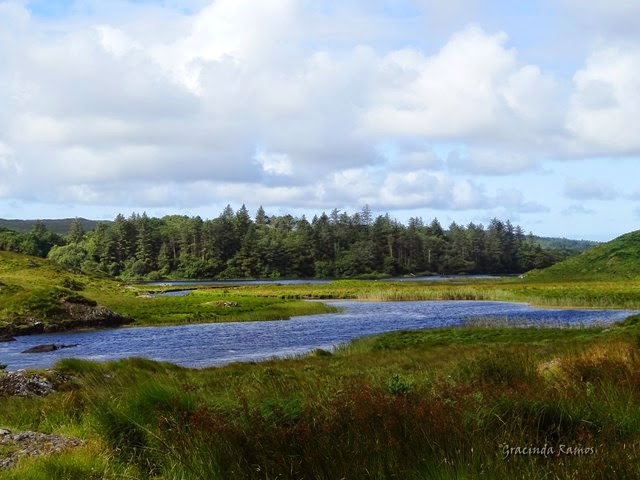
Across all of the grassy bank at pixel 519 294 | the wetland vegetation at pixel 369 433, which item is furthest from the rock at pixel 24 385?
the grassy bank at pixel 519 294

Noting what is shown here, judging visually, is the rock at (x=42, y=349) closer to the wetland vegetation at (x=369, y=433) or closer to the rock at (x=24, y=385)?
the rock at (x=24, y=385)

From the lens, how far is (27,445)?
9672 mm

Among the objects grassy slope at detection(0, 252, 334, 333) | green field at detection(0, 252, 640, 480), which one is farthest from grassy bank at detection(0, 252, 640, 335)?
green field at detection(0, 252, 640, 480)

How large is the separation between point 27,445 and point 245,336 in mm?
40173

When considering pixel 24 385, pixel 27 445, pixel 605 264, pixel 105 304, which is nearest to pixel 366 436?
pixel 27 445

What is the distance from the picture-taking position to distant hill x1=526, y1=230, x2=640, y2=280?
11637 centimetres

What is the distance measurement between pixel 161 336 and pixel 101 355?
410 inches

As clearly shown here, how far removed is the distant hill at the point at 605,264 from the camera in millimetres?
116369

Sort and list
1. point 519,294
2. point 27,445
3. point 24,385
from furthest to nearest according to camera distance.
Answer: point 519,294 < point 24,385 < point 27,445

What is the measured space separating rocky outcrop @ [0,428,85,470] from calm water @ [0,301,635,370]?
24.2 metres

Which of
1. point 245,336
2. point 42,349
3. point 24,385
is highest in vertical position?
point 24,385

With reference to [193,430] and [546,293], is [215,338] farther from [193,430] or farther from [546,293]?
[546,293]

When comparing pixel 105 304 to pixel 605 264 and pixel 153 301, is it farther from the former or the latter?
pixel 605 264

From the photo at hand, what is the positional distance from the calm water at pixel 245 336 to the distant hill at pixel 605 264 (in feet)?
195
